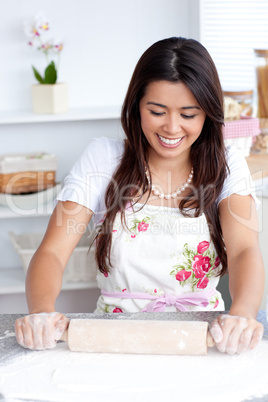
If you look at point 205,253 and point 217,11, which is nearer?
point 205,253

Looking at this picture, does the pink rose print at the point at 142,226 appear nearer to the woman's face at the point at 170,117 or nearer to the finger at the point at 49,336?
the woman's face at the point at 170,117

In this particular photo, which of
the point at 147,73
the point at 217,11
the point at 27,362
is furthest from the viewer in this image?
the point at 217,11

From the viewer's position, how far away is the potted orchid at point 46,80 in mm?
2207

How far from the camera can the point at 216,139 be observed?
4.71 feet

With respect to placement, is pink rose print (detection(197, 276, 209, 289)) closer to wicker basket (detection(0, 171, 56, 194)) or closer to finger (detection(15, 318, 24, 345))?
finger (detection(15, 318, 24, 345))

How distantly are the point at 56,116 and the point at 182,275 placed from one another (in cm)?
103

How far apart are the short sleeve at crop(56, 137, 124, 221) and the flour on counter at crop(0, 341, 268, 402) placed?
51cm

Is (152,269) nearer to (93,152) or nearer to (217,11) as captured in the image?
(93,152)

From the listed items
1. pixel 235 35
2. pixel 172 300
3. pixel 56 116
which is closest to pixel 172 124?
pixel 172 300

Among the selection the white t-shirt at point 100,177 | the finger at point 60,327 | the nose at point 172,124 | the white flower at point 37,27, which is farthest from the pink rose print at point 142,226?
the white flower at point 37,27

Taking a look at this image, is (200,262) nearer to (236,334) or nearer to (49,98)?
(236,334)

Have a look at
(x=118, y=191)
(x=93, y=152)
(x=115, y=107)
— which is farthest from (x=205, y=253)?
(x=115, y=107)

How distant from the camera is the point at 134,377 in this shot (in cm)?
93

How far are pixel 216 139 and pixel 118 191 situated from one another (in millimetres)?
284
